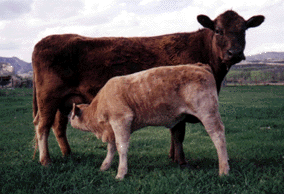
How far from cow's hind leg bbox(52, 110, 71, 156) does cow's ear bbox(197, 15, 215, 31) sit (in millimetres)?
3260

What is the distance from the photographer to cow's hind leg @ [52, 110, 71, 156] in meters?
5.25

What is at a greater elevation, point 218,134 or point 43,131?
point 218,134

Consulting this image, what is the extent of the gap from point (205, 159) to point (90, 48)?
2831 millimetres

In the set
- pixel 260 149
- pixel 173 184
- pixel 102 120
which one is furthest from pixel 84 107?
pixel 260 149

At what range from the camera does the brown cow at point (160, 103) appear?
3395 millimetres

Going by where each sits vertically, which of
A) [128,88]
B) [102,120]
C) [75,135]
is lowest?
[75,135]

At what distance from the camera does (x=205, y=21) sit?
4.51 m

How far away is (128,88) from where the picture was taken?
145 inches

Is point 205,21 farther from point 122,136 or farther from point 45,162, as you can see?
point 45,162

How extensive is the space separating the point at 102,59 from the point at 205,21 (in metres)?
1.91

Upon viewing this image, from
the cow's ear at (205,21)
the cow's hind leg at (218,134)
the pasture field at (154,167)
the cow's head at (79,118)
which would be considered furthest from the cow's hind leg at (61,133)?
the cow's ear at (205,21)

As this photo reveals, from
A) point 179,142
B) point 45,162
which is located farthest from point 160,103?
point 45,162

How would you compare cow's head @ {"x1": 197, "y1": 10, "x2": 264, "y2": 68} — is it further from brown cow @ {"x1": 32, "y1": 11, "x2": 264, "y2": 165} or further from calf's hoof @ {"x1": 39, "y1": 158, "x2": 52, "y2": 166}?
calf's hoof @ {"x1": 39, "y1": 158, "x2": 52, "y2": 166}

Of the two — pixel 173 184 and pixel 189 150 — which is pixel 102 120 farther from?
pixel 189 150
